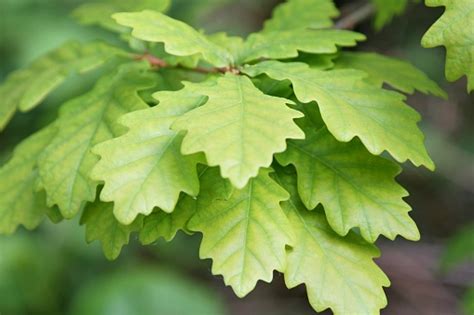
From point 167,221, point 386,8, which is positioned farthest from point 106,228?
point 386,8

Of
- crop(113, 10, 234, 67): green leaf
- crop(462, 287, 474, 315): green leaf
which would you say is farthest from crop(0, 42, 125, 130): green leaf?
crop(462, 287, 474, 315): green leaf

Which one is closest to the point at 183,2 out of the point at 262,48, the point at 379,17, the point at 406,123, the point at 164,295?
the point at 164,295

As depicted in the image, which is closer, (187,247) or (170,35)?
(170,35)

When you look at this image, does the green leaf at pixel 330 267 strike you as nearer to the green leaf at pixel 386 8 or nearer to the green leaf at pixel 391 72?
the green leaf at pixel 391 72

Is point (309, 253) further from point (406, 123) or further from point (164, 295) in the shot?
point (164, 295)

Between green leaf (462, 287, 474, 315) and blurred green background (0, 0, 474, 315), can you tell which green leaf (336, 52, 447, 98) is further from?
blurred green background (0, 0, 474, 315)

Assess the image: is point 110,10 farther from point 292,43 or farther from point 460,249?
point 460,249

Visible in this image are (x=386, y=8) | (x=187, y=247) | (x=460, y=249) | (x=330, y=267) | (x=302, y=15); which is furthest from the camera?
(x=187, y=247)
